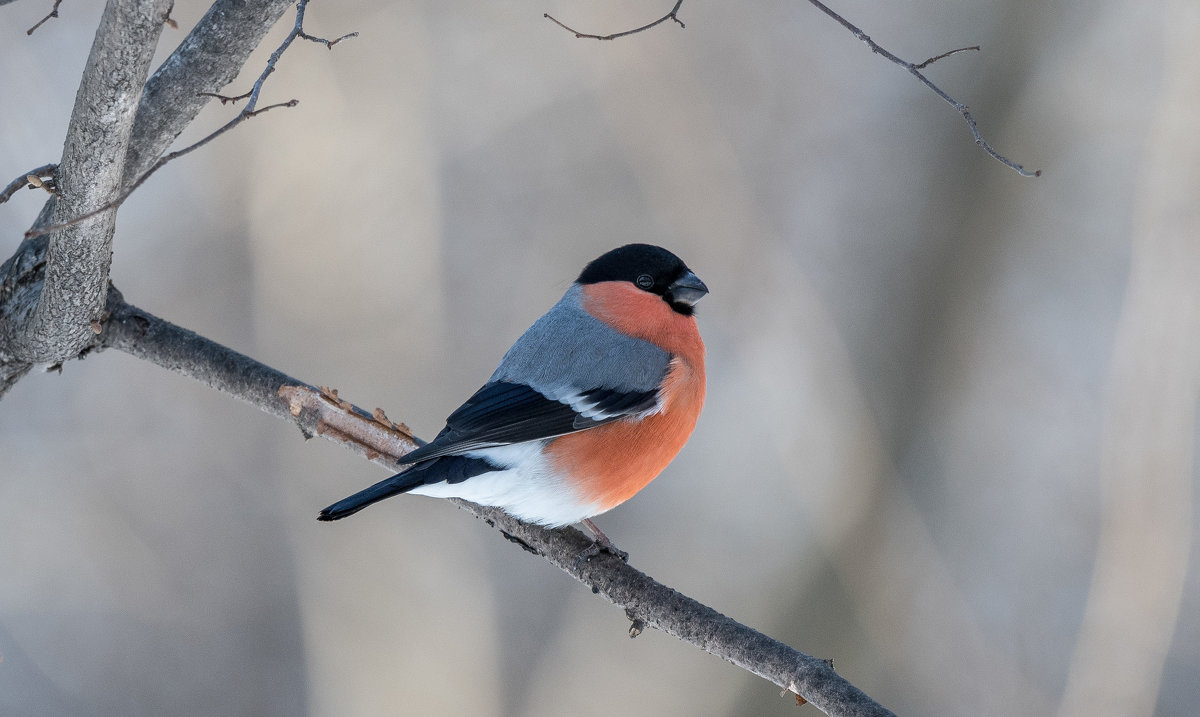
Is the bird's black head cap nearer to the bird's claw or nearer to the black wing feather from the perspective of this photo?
the black wing feather

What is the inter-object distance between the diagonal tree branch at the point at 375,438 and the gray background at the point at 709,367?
3.06 meters

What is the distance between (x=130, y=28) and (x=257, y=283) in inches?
168

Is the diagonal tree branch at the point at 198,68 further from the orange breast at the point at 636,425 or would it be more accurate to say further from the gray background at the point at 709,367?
the gray background at the point at 709,367

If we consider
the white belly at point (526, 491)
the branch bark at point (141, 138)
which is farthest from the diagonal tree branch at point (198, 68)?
the white belly at point (526, 491)

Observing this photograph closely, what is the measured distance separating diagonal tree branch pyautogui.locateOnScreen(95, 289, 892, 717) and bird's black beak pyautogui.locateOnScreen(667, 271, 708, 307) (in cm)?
95

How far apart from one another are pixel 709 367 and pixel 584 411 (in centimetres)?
324

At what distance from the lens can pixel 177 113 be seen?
236 cm

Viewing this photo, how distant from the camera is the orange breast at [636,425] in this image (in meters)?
2.87

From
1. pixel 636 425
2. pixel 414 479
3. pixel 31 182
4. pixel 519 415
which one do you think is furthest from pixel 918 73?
pixel 31 182

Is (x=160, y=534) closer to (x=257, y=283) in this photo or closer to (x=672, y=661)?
(x=257, y=283)

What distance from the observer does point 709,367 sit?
239 inches

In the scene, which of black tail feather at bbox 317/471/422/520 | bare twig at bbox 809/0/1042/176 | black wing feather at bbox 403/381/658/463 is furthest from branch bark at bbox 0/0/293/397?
bare twig at bbox 809/0/1042/176

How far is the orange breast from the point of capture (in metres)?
2.87

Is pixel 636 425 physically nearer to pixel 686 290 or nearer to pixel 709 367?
pixel 686 290
